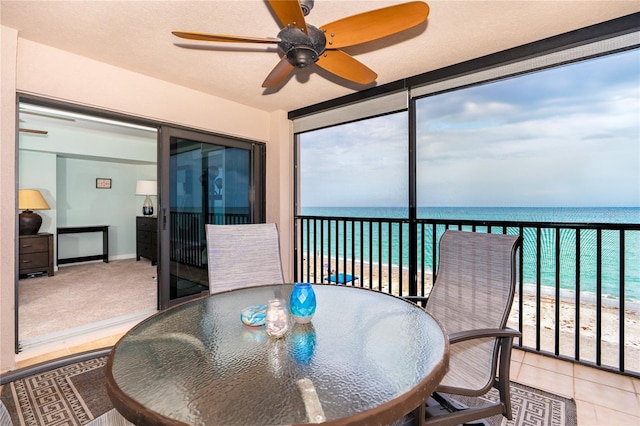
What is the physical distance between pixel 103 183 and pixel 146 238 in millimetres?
1647

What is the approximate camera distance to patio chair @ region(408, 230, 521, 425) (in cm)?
115

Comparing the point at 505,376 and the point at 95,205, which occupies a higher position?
the point at 95,205

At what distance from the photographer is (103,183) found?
6430 mm

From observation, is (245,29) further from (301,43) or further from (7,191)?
(7,191)

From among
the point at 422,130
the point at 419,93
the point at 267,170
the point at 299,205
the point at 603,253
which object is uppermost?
the point at 419,93

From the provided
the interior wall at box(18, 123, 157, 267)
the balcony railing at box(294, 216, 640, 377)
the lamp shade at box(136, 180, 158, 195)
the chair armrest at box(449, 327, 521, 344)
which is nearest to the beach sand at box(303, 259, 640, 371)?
the balcony railing at box(294, 216, 640, 377)

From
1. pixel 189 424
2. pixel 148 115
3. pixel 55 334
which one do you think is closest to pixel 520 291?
pixel 189 424

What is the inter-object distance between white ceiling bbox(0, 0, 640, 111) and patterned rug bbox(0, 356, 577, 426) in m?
2.26

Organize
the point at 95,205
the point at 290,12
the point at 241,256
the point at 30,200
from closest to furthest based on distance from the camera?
the point at 290,12, the point at 241,256, the point at 30,200, the point at 95,205

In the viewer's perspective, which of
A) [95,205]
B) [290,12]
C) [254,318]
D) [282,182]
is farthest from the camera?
[95,205]

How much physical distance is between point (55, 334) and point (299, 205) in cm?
297

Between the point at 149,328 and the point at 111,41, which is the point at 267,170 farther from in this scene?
the point at 149,328

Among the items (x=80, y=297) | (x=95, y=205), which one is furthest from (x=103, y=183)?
(x=80, y=297)

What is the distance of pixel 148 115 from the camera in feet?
9.78
